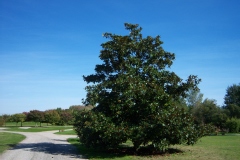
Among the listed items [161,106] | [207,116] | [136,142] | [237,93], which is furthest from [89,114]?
[237,93]

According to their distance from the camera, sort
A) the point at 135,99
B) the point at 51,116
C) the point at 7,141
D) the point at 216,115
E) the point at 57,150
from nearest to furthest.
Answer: the point at 135,99
the point at 57,150
the point at 7,141
the point at 216,115
the point at 51,116

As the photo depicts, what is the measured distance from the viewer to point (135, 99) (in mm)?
16453

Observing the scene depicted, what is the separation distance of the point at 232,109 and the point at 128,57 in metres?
42.2

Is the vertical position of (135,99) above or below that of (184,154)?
above

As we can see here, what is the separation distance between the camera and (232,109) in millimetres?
53156

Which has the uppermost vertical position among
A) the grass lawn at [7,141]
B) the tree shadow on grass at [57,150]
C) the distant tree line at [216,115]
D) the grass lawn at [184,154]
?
the distant tree line at [216,115]

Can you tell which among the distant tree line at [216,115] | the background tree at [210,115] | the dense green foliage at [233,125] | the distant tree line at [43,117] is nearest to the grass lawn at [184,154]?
the distant tree line at [216,115]

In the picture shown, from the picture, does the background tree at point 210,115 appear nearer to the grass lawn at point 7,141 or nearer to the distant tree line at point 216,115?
the distant tree line at point 216,115

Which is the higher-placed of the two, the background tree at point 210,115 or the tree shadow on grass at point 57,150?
the background tree at point 210,115

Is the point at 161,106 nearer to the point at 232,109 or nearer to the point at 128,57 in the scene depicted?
the point at 128,57

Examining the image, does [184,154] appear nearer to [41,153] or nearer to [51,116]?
[41,153]

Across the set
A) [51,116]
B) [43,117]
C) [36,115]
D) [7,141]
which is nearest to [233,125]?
[7,141]

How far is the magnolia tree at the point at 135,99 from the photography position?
51.3 feet

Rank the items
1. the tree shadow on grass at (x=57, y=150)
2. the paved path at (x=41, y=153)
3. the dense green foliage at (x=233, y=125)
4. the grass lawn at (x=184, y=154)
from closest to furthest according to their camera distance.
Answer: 1. the grass lawn at (x=184, y=154)
2. the paved path at (x=41, y=153)
3. the tree shadow on grass at (x=57, y=150)
4. the dense green foliage at (x=233, y=125)
